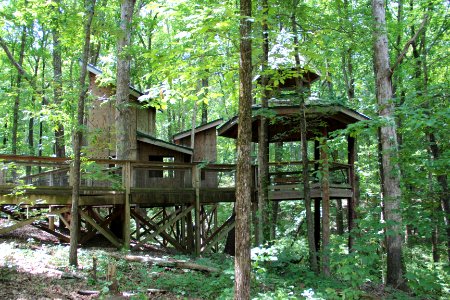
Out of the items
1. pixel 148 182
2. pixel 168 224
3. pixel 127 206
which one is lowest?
pixel 168 224

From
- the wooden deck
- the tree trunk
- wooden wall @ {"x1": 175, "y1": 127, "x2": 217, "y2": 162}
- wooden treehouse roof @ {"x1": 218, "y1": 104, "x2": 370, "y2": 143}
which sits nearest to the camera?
the tree trunk

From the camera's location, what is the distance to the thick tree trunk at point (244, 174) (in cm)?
551

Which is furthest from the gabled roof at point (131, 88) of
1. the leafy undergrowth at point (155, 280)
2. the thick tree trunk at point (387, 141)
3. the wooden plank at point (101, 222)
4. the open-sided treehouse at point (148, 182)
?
the thick tree trunk at point (387, 141)

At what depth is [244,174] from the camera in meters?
5.64

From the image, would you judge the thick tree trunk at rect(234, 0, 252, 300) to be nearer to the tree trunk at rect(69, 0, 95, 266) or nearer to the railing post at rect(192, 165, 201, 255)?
the tree trunk at rect(69, 0, 95, 266)

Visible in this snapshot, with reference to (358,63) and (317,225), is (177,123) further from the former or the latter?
(317,225)

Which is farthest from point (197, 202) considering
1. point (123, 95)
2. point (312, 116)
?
point (123, 95)

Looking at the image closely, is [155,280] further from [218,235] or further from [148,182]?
[148,182]

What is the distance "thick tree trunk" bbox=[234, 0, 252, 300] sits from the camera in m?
5.51

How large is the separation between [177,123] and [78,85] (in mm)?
28105

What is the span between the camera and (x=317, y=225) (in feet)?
54.2

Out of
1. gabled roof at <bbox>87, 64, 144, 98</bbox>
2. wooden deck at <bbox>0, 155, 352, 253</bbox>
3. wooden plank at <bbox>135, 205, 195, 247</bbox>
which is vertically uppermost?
gabled roof at <bbox>87, 64, 144, 98</bbox>

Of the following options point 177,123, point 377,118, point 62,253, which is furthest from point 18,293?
point 177,123

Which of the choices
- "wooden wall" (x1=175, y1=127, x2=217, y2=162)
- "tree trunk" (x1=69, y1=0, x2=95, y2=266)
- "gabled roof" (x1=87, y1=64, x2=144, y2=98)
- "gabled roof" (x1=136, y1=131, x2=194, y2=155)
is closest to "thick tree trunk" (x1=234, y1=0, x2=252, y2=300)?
"tree trunk" (x1=69, y1=0, x2=95, y2=266)
